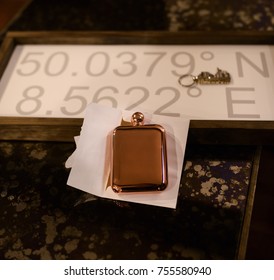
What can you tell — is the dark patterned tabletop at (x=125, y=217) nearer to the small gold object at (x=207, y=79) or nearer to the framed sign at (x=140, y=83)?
the framed sign at (x=140, y=83)

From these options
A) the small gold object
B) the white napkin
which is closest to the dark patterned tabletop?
the white napkin

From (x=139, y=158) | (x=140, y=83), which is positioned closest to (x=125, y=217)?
(x=139, y=158)

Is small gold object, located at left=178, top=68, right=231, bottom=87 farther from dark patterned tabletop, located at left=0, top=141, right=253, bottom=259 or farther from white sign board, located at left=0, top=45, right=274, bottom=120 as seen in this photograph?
dark patterned tabletop, located at left=0, top=141, right=253, bottom=259

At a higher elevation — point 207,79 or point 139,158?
point 207,79

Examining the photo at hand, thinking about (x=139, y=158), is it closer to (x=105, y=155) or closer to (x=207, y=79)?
(x=105, y=155)

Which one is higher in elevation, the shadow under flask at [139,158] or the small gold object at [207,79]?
the small gold object at [207,79]

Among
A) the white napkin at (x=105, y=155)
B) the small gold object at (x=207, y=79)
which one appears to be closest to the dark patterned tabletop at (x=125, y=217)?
the white napkin at (x=105, y=155)
